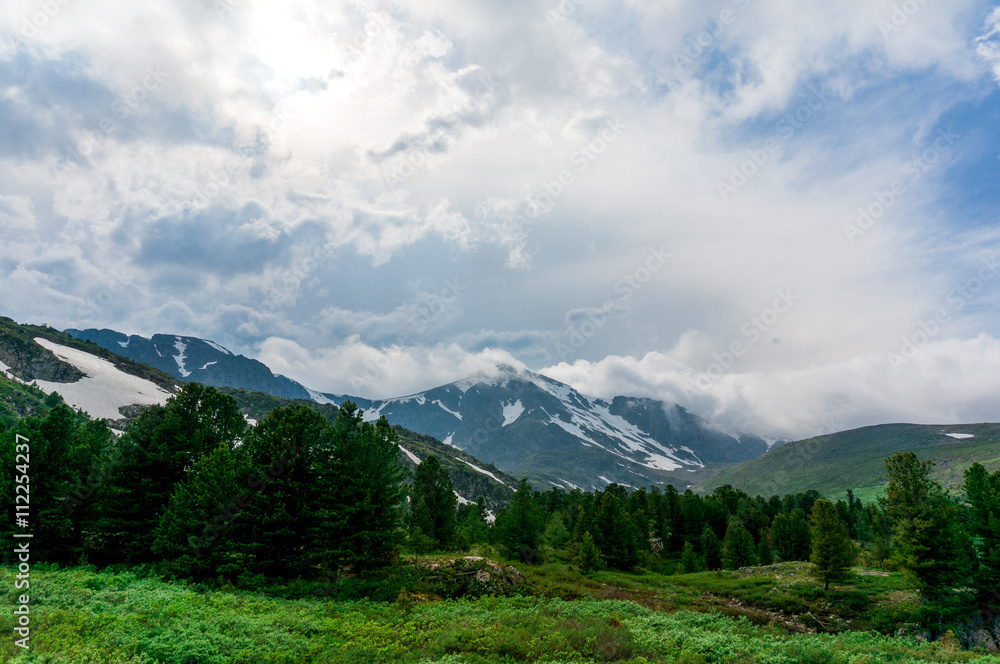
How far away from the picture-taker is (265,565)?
95.5ft

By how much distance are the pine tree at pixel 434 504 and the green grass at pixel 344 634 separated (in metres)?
24.4

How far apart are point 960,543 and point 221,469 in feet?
170

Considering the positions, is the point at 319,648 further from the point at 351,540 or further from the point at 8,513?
the point at 8,513

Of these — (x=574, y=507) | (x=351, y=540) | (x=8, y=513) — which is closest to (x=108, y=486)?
(x=8, y=513)

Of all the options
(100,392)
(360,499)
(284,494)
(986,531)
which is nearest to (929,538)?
(986,531)

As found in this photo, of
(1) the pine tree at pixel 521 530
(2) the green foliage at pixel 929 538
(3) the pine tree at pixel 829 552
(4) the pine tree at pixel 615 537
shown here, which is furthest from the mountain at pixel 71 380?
(2) the green foliage at pixel 929 538

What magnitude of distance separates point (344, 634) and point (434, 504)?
3248 centimetres

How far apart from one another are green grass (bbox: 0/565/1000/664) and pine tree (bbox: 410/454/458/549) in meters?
24.4

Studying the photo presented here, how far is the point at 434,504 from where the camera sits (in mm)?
51562

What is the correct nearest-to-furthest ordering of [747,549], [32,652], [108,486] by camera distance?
[32,652] < [108,486] < [747,549]

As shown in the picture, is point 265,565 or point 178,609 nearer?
point 178,609

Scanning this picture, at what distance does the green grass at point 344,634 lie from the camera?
50.8ft

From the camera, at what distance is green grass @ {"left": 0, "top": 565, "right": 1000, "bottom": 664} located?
1549cm

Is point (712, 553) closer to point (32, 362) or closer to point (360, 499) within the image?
point (360, 499)
